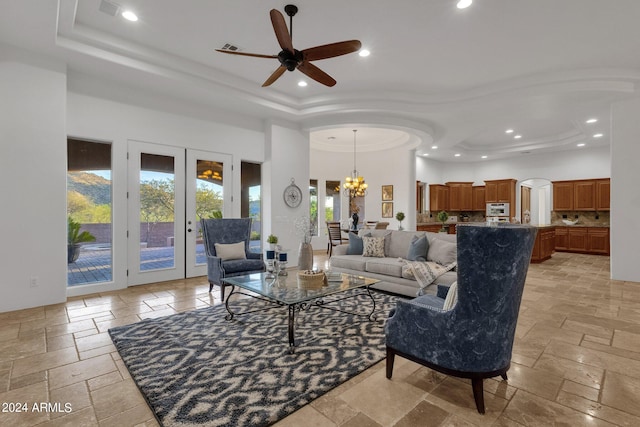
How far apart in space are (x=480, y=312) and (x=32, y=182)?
5042 mm

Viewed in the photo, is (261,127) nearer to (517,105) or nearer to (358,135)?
(358,135)

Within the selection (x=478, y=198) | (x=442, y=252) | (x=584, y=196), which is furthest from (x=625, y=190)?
(x=478, y=198)

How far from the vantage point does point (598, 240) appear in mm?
8781

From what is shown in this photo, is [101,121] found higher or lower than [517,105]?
lower

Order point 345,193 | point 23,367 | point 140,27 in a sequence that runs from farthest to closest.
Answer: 1. point 345,193
2. point 140,27
3. point 23,367

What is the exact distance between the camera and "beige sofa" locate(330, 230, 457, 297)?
4188 mm

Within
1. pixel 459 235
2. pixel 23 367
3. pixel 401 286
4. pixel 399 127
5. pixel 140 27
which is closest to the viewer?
pixel 459 235

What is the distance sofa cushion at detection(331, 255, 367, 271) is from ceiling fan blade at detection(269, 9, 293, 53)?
307 cm

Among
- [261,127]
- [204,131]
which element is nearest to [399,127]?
[261,127]

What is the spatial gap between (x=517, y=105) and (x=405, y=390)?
5698 mm

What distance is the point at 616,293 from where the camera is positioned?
468cm

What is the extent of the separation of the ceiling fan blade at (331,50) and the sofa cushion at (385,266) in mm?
2768

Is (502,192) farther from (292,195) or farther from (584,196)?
(292,195)

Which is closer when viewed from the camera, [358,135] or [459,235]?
[459,235]
